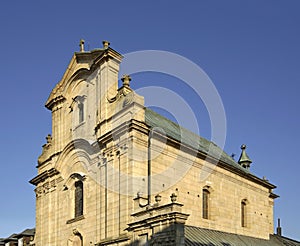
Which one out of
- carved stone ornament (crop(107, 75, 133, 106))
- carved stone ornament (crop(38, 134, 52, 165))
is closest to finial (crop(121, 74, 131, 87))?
carved stone ornament (crop(107, 75, 133, 106))

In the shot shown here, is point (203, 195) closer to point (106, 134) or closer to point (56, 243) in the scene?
point (106, 134)

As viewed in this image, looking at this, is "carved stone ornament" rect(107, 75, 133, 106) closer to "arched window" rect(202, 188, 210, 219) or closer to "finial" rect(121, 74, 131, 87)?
"finial" rect(121, 74, 131, 87)

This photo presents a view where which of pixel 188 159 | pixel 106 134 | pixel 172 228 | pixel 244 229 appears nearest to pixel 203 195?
pixel 188 159

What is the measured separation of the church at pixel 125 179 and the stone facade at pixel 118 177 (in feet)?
0.19

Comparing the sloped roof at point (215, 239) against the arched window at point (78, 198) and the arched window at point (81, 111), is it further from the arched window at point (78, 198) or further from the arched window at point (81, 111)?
the arched window at point (81, 111)

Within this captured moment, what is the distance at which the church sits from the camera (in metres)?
24.5

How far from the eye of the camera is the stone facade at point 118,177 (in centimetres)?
2441

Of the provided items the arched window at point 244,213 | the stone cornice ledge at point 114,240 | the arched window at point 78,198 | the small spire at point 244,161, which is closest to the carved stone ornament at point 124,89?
the arched window at point 78,198

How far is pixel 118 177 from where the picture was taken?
25.6 meters

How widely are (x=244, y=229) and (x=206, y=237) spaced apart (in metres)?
7.90

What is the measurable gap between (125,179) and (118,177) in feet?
2.41

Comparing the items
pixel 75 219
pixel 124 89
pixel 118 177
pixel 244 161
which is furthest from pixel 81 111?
pixel 244 161

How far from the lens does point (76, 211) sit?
30234 millimetres

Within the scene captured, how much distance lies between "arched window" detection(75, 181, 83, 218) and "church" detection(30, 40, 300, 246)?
63mm
